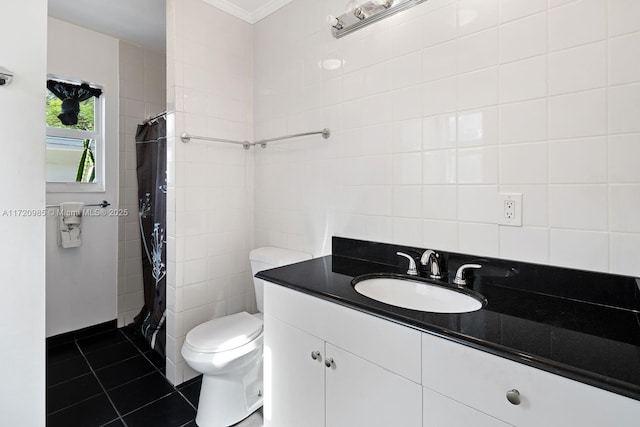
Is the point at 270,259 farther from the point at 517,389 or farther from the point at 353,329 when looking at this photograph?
the point at 517,389

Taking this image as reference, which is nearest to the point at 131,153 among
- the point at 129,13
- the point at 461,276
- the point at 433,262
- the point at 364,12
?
the point at 129,13

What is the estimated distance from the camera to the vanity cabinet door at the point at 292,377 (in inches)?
43.4

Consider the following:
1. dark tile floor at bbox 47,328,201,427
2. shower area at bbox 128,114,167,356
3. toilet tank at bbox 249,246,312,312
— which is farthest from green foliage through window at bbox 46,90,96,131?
toilet tank at bbox 249,246,312,312

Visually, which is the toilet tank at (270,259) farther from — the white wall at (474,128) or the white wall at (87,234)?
the white wall at (87,234)

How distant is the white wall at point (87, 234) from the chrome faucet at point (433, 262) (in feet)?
8.34

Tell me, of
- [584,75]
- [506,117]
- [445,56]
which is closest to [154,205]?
[445,56]

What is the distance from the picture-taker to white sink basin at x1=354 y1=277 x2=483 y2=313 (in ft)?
3.64

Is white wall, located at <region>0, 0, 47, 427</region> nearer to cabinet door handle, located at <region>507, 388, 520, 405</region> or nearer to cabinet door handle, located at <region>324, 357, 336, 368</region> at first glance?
cabinet door handle, located at <region>324, 357, 336, 368</region>

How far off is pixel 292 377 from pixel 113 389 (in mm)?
1364

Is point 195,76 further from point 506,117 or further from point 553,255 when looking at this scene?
point 553,255

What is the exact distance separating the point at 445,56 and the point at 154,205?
214 cm

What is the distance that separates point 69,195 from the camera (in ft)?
7.54

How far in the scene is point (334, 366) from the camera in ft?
3.43

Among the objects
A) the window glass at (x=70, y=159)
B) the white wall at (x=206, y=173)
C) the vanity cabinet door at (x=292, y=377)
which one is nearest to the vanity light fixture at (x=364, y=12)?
the white wall at (x=206, y=173)
